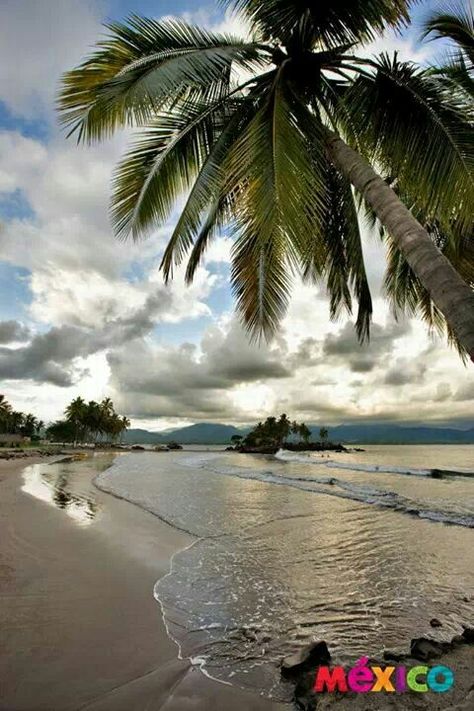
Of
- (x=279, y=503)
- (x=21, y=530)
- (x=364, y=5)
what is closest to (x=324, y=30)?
(x=364, y=5)

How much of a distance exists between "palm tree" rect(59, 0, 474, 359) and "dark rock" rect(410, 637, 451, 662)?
2.57m

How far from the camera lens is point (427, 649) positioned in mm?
3215

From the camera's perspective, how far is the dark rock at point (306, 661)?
2.96m

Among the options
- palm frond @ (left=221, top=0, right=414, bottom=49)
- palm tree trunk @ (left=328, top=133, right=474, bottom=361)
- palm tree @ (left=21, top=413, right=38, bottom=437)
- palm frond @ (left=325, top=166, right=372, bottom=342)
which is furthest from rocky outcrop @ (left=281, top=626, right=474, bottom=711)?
palm tree @ (left=21, top=413, right=38, bottom=437)

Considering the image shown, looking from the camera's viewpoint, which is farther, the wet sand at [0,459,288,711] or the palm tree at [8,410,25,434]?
the palm tree at [8,410,25,434]

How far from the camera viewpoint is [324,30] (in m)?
5.07

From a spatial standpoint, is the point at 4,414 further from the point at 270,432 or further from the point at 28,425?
the point at 270,432

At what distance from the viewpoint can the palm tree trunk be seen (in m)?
2.92

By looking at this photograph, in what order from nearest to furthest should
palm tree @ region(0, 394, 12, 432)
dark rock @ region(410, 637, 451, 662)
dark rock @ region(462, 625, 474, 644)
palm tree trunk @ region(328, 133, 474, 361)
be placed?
palm tree trunk @ region(328, 133, 474, 361), dark rock @ region(410, 637, 451, 662), dark rock @ region(462, 625, 474, 644), palm tree @ region(0, 394, 12, 432)

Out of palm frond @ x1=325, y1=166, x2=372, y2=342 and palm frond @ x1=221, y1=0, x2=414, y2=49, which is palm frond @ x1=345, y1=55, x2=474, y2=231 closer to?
palm frond @ x1=221, y1=0, x2=414, y2=49

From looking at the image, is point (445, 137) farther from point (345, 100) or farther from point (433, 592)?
point (433, 592)

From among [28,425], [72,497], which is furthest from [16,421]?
[72,497]

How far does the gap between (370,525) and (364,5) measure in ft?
32.1

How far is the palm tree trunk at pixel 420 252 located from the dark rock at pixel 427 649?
2.29 metres
